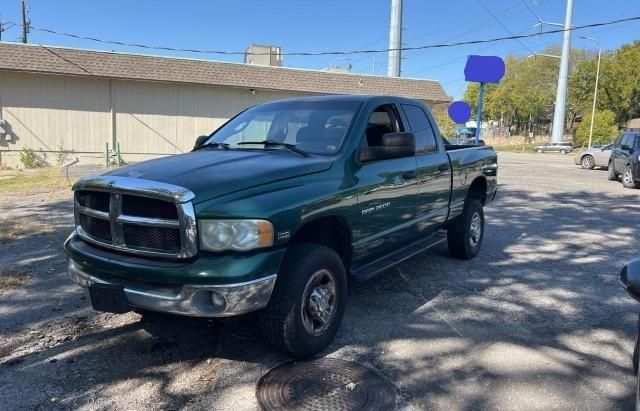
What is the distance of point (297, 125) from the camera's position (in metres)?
4.68

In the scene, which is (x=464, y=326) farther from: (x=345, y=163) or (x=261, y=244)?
(x=261, y=244)

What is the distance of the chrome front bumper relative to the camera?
3156 mm

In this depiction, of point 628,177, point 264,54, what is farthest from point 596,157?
point 264,54

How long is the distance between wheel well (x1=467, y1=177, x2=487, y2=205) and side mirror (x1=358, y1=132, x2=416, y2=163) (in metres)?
2.79

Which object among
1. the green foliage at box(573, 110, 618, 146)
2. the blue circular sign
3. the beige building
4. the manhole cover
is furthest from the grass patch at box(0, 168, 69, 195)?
the green foliage at box(573, 110, 618, 146)

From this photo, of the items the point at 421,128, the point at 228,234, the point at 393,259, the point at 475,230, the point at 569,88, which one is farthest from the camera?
the point at 569,88

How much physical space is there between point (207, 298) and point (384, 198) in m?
1.88

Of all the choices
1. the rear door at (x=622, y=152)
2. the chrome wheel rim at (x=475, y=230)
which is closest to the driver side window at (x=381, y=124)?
the chrome wheel rim at (x=475, y=230)

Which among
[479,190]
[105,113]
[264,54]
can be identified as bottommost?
[479,190]

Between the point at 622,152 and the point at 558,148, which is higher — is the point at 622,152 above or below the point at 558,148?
above

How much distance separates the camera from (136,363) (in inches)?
145

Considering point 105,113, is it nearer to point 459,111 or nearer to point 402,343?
point 459,111

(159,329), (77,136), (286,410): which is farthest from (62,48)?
(286,410)

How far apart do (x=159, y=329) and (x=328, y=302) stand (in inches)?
56.2
